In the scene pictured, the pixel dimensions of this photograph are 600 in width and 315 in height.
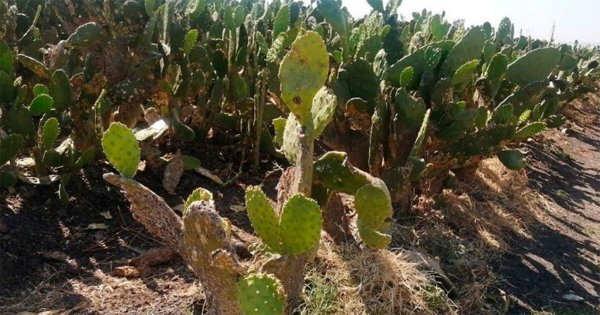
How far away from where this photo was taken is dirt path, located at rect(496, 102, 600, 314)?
127 inches

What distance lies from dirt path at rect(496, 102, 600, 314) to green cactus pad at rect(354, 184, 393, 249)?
86 centimetres

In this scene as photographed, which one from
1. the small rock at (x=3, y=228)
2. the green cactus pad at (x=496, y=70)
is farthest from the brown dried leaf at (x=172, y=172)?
the green cactus pad at (x=496, y=70)

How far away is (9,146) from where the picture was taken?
287 centimetres

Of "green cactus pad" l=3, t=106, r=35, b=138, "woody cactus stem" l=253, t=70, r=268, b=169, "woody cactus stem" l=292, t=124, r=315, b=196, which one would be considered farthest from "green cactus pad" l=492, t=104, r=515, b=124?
"green cactus pad" l=3, t=106, r=35, b=138

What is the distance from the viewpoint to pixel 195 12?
441 cm

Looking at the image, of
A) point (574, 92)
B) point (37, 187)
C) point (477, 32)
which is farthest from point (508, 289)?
point (574, 92)

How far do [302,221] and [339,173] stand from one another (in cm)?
63

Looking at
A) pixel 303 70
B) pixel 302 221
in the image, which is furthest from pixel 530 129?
pixel 302 221

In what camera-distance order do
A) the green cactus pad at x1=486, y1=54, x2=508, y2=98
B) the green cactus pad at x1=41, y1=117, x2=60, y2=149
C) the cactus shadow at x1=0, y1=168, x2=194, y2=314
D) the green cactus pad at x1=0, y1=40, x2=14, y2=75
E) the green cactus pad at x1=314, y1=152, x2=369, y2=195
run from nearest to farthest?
the cactus shadow at x1=0, y1=168, x2=194, y2=314 < the green cactus pad at x1=314, y1=152, x2=369, y2=195 < the green cactus pad at x1=41, y1=117, x2=60, y2=149 < the green cactus pad at x1=0, y1=40, x2=14, y2=75 < the green cactus pad at x1=486, y1=54, x2=508, y2=98

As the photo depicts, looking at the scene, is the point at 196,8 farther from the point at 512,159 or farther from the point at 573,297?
the point at 573,297

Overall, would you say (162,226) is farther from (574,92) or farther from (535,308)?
(574,92)

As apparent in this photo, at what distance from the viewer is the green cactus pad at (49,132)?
9.83 feet

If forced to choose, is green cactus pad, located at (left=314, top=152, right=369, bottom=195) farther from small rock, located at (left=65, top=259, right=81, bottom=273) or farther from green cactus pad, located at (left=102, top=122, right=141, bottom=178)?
small rock, located at (left=65, top=259, right=81, bottom=273)

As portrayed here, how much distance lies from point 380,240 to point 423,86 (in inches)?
50.4
